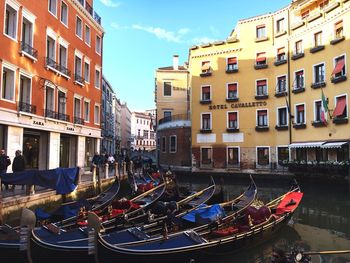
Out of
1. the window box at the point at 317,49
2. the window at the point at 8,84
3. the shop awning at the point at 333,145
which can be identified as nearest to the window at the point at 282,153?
the shop awning at the point at 333,145

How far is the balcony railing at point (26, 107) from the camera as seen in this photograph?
507 inches

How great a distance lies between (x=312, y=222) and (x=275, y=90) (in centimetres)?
1265

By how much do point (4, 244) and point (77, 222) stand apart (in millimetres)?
1792

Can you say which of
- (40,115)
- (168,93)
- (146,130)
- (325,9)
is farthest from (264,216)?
(146,130)

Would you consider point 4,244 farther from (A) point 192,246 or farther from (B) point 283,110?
(B) point 283,110

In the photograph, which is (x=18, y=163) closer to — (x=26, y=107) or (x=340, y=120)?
(x=26, y=107)

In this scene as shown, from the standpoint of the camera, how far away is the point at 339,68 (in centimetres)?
1750

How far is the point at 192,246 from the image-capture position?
6508 millimetres

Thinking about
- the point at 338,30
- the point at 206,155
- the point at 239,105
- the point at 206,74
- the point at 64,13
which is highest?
the point at 64,13

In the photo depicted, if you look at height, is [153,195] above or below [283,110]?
below

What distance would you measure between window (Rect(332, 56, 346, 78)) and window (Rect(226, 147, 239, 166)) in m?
7.89

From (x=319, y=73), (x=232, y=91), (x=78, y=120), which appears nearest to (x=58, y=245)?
(x=78, y=120)

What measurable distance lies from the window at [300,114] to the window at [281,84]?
1663 millimetres

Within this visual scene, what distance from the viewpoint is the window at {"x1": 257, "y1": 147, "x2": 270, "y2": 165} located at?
22.4m
